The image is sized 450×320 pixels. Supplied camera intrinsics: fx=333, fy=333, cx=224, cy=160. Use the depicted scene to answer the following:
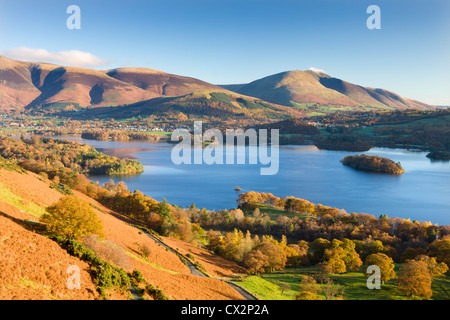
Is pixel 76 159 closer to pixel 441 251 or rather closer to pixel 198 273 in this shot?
pixel 198 273

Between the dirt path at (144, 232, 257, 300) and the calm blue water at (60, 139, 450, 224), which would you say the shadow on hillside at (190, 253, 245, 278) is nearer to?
the dirt path at (144, 232, 257, 300)

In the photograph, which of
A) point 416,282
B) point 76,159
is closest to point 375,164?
point 416,282

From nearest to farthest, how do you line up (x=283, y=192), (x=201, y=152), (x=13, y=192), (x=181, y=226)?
1. (x=13, y=192)
2. (x=181, y=226)
3. (x=283, y=192)
4. (x=201, y=152)

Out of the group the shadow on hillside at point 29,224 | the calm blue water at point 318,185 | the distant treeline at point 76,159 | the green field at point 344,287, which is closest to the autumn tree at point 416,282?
the green field at point 344,287

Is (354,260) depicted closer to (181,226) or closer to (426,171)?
(181,226)
